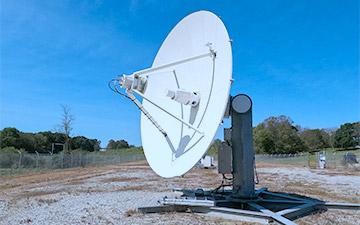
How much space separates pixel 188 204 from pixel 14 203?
5.78 metres

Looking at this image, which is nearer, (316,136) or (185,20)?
(185,20)

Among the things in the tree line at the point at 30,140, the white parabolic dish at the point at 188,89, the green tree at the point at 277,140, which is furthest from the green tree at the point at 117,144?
the white parabolic dish at the point at 188,89

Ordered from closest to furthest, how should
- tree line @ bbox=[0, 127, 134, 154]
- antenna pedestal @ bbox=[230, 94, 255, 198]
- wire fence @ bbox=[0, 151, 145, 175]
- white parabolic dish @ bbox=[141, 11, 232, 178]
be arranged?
white parabolic dish @ bbox=[141, 11, 232, 178] < antenna pedestal @ bbox=[230, 94, 255, 198] < wire fence @ bbox=[0, 151, 145, 175] < tree line @ bbox=[0, 127, 134, 154]

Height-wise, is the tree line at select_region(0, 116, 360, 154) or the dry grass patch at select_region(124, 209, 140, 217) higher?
the tree line at select_region(0, 116, 360, 154)

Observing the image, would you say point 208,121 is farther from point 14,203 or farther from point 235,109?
point 14,203

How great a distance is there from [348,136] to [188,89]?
91044mm

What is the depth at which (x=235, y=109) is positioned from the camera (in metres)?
9.41

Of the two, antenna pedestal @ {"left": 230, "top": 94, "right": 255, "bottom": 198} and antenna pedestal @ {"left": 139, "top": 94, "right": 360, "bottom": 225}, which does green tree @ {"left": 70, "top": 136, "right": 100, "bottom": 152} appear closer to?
antenna pedestal @ {"left": 139, "top": 94, "right": 360, "bottom": 225}

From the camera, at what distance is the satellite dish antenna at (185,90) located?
7852mm

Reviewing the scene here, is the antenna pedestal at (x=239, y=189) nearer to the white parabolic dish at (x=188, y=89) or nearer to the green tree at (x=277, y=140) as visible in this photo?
the white parabolic dish at (x=188, y=89)

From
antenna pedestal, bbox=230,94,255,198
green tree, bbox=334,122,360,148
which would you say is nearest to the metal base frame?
antenna pedestal, bbox=230,94,255,198

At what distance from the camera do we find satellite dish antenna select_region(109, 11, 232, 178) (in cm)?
785

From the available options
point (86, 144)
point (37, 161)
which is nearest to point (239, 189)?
point (37, 161)

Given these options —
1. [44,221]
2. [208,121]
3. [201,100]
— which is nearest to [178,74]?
[201,100]
